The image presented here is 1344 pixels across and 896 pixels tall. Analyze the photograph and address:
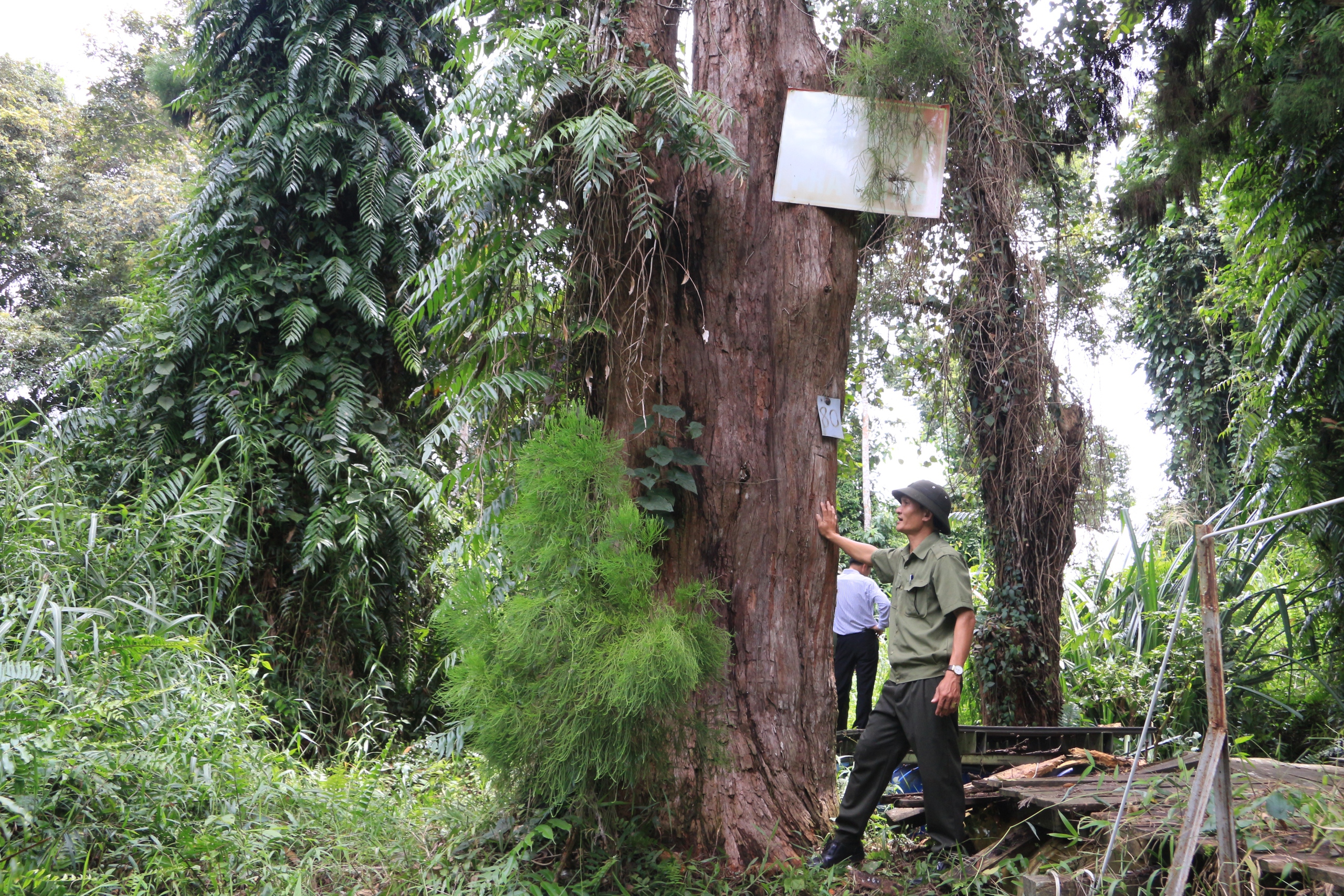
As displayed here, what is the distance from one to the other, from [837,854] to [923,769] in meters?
0.55

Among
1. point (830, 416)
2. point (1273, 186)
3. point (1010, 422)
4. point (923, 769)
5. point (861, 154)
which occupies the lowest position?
point (923, 769)

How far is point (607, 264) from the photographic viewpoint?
4.24 metres

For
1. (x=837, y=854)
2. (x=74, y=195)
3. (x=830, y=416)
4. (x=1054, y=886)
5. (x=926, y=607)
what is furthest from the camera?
(x=74, y=195)

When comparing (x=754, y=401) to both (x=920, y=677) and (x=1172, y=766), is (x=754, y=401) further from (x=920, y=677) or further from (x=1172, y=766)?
(x=1172, y=766)

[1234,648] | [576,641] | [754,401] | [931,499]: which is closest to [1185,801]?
[931,499]

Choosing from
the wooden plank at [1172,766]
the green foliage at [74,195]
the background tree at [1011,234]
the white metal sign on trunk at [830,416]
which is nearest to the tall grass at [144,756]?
the white metal sign on trunk at [830,416]

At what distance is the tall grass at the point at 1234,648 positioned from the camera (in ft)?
19.3

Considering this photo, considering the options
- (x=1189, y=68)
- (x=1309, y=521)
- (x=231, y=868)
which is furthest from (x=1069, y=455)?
(x=231, y=868)

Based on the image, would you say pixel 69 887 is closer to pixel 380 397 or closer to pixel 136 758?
pixel 136 758

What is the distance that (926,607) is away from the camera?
427 cm

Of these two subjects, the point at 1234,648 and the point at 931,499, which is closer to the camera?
the point at 931,499

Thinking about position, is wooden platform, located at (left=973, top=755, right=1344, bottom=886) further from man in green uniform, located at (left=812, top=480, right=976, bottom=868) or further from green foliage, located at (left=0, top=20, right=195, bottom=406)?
green foliage, located at (left=0, top=20, right=195, bottom=406)

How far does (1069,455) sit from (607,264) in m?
3.74

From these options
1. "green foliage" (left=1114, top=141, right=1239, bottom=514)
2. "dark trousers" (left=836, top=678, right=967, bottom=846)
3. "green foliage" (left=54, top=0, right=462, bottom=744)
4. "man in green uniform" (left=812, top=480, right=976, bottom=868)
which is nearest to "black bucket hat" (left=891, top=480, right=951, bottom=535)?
"man in green uniform" (left=812, top=480, right=976, bottom=868)
